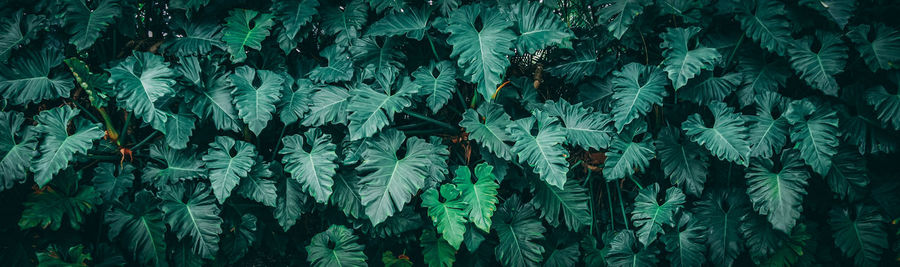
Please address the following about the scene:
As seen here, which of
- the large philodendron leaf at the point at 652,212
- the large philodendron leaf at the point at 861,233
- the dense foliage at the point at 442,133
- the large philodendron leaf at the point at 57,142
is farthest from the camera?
the large philodendron leaf at the point at 861,233

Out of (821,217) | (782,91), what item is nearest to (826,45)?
(782,91)

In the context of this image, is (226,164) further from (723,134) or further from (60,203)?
(723,134)

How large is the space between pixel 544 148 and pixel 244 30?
149 cm

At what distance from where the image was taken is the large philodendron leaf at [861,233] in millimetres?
2547

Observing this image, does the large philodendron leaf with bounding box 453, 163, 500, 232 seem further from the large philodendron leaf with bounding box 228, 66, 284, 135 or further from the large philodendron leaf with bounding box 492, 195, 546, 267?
the large philodendron leaf with bounding box 228, 66, 284, 135

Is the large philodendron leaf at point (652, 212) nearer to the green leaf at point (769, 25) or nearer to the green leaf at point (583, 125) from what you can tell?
the green leaf at point (583, 125)

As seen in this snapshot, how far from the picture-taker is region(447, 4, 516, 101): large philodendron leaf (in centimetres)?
223

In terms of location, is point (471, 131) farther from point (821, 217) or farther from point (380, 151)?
point (821, 217)

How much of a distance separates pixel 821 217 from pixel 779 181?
25.0 inches

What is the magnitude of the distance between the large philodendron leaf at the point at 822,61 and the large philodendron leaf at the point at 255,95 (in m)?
2.30

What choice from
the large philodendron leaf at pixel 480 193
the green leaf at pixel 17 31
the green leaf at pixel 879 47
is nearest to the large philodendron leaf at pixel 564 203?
the large philodendron leaf at pixel 480 193

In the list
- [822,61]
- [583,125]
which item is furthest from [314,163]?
[822,61]

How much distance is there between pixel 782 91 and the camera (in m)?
2.70

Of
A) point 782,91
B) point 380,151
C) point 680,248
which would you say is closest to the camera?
point 380,151
